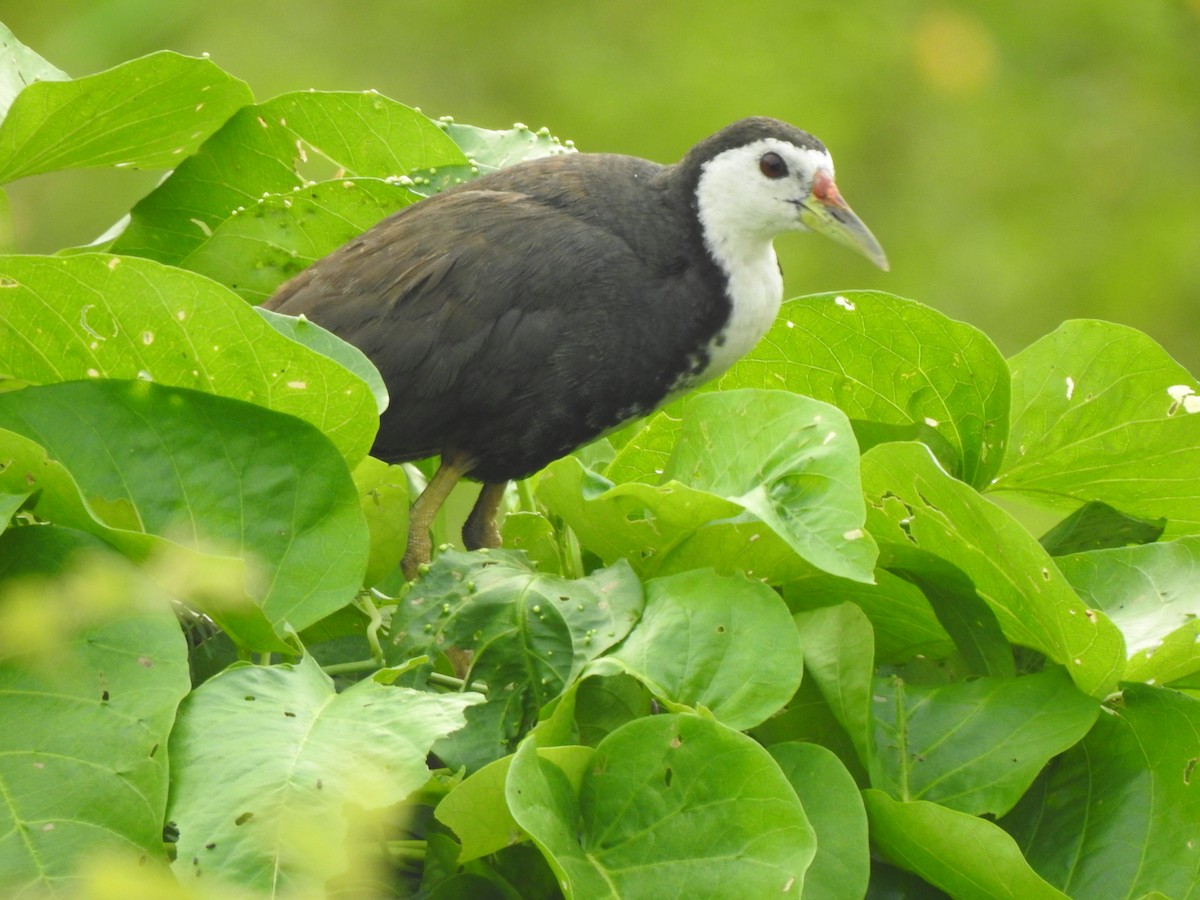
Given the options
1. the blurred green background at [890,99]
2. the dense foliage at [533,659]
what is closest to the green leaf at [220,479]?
the dense foliage at [533,659]

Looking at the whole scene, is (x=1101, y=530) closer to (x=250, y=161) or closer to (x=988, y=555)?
(x=988, y=555)

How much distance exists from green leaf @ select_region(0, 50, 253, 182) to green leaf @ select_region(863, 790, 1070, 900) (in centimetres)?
60

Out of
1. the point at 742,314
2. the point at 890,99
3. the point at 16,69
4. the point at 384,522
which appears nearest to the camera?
the point at 384,522

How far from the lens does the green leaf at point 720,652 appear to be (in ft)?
2.21

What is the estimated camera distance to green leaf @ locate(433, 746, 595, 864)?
625 mm

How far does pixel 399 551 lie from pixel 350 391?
0.44 ft

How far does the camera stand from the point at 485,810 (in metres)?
0.63

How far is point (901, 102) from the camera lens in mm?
3445

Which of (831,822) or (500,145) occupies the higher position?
(500,145)

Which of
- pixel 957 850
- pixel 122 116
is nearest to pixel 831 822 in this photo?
pixel 957 850

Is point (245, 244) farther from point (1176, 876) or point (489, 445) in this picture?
point (1176, 876)

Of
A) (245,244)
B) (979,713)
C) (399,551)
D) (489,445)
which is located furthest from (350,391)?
(489,445)

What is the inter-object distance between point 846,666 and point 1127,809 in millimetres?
145

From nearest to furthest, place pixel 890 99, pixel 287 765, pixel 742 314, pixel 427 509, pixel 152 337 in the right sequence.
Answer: pixel 287 765
pixel 152 337
pixel 427 509
pixel 742 314
pixel 890 99
